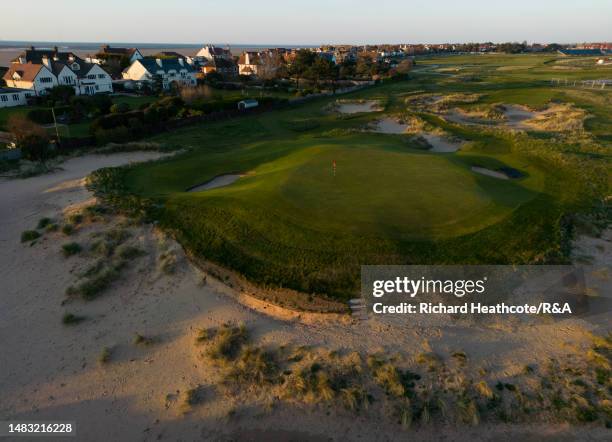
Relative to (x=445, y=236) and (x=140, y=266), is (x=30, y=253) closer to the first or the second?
(x=140, y=266)

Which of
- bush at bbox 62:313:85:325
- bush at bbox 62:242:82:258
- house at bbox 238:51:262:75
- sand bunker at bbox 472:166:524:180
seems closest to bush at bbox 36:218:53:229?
bush at bbox 62:242:82:258

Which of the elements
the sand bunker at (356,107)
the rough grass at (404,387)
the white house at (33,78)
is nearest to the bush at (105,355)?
the rough grass at (404,387)

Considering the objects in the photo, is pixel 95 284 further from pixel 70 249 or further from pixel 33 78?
pixel 33 78

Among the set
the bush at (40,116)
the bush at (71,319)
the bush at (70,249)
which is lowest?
the bush at (71,319)

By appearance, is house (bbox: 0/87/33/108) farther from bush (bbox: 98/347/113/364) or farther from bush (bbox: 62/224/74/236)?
bush (bbox: 98/347/113/364)

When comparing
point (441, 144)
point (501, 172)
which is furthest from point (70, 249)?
point (441, 144)

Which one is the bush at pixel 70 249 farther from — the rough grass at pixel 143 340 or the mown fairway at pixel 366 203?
the rough grass at pixel 143 340

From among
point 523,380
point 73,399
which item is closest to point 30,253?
point 73,399
